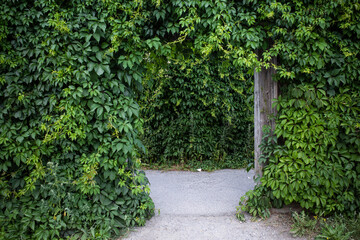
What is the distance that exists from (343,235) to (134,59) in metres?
3.29

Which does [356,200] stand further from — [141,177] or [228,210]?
[141,177]

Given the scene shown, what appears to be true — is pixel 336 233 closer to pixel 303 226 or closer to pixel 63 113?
pixel 303 226

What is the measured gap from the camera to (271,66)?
380 centimetres

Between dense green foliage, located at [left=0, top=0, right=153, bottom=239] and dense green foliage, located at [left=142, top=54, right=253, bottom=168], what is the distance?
3.37m

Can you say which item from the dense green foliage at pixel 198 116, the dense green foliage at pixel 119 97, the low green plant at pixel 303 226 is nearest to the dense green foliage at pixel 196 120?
the dense green foliage at pixel 198 116

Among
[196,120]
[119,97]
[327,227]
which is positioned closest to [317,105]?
[327,227]

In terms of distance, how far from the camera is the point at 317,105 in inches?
136

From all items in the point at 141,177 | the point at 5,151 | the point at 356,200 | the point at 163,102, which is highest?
the point at 163,102

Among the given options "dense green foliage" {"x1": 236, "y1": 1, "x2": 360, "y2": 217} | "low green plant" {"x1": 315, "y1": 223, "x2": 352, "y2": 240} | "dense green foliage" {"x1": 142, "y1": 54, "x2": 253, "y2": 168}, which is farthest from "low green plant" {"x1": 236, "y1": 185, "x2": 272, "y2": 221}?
"dense green foliage" {"x1": 142, "y1": 54, "x2": 253, "y2": 168}

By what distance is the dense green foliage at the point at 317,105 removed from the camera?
333 centimetres

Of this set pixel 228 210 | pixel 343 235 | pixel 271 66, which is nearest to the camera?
pixel 343 235

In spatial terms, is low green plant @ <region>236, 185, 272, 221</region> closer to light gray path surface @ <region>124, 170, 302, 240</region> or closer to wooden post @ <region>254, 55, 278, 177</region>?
light gray path surface @ <region>124, 170, 302, 240</region>

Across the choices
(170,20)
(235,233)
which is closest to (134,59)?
(170,20)

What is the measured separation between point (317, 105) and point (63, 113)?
10.5ft
